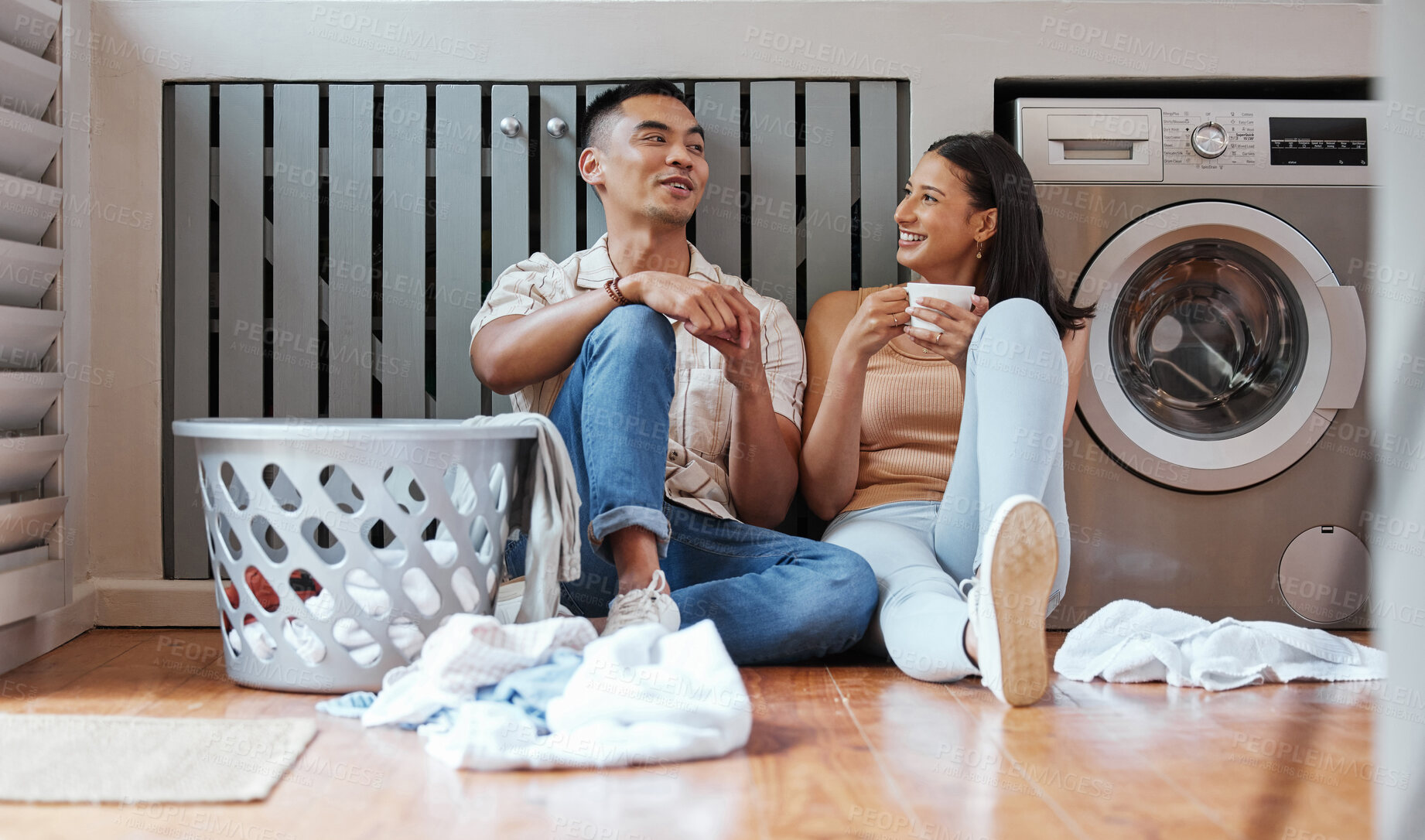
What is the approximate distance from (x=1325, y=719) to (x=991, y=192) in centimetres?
95

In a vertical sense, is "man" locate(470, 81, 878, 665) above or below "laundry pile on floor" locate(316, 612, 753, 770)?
above

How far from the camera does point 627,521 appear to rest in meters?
1.30

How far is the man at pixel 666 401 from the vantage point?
4.42 feet

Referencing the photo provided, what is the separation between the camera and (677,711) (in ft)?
3.30

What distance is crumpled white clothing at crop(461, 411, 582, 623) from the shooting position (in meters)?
1.27

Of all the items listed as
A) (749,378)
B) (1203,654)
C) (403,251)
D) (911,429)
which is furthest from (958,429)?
(403,251)

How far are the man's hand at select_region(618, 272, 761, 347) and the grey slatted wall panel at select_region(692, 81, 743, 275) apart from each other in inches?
21.0

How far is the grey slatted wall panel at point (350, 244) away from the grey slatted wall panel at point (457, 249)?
0.43 feet

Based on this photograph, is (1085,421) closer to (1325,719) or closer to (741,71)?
(1325,719)

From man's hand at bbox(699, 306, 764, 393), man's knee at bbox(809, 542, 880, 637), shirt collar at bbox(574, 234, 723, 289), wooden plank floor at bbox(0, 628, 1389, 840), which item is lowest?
wooden plank floor at bbox(0, 628, 1389, 840)

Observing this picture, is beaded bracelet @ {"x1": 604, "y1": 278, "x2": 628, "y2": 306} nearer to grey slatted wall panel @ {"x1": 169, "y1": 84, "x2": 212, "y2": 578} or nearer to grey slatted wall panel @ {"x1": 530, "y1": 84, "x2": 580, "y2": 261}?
grey slatted wall panel @ {"x1": 530, "y1": 84, "x2": 580, "y2": 261}

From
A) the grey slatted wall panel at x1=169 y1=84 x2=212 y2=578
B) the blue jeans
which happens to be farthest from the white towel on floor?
the grey slatted wall panel at x1=169 y1=84 x2=212 y2=578

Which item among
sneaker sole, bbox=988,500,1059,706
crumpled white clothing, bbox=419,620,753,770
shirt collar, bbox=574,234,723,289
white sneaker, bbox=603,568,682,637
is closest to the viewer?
crumpled white clothing, bbox=419,620,753,770

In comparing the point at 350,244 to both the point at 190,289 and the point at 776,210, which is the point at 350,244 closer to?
the point at 190,289
